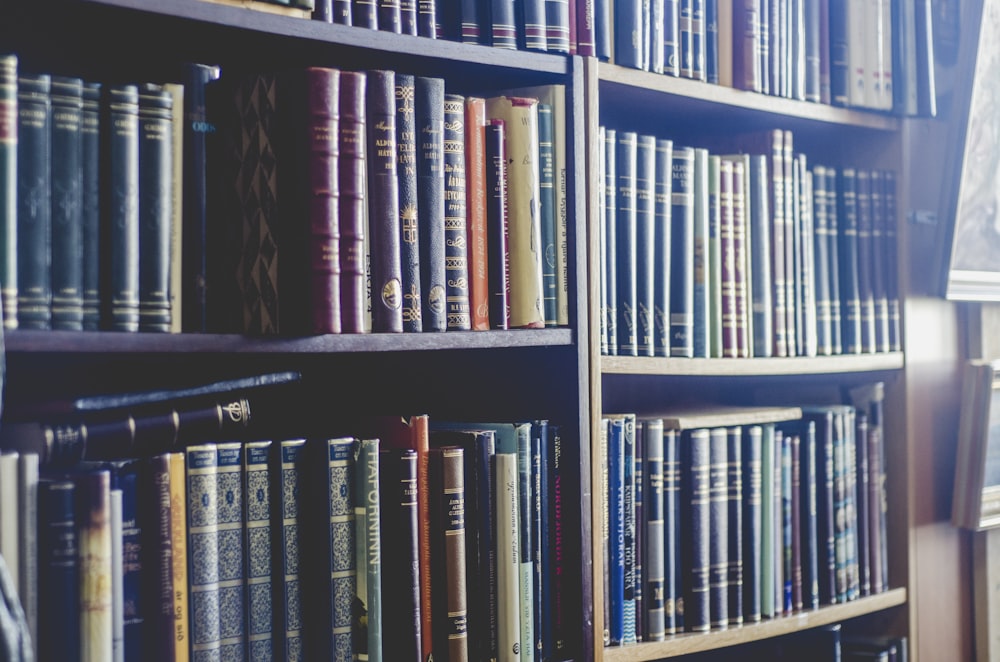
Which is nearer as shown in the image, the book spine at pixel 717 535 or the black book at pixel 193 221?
the black book at pixel 193 221

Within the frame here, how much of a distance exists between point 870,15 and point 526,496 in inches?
38.1

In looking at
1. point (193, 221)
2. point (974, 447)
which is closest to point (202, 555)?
point (193, 221)

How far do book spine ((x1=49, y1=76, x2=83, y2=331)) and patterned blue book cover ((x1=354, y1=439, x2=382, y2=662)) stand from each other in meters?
0.32

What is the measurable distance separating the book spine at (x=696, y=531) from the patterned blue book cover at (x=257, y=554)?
2.06 feet

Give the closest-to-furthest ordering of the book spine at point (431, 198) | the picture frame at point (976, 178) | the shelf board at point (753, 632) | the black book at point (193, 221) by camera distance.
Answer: the black book at point (193, 221) < the book spine at point (431, 198) < the shelf board at point (753, 632) < the picture frame at point (976, 178)

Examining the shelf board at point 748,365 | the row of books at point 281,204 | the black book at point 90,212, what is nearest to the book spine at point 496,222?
the row of books at point 281,204

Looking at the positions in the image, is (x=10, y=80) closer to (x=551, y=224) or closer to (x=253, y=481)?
(x=253, y=481)

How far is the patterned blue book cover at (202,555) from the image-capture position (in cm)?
99

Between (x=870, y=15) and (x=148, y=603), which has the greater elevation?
(x=870, y=15)

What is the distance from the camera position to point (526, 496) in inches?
47.0

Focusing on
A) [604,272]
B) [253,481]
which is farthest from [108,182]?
[604,272]

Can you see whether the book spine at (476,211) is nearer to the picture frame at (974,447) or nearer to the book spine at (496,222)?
the book spine at (496,222)

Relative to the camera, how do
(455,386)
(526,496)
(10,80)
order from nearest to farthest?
(10,80)
(526,496)
(455,386)

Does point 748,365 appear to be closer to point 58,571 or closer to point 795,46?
point 795,46
